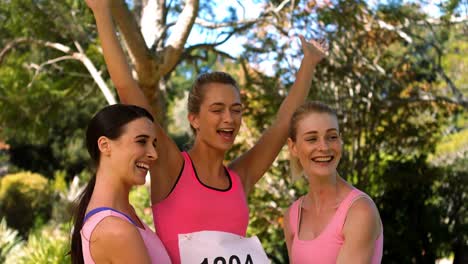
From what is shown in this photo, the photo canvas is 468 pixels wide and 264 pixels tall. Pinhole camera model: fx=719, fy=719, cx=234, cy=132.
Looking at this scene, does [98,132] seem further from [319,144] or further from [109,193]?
[319,144]

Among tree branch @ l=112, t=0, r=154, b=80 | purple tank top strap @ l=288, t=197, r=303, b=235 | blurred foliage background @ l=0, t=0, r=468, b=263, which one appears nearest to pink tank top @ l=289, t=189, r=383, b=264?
purple tank top strap @ l=288, t=197, r=303, b=235

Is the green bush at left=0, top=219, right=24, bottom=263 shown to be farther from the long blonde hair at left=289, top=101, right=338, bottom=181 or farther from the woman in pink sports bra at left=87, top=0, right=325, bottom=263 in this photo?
the long blonde hair at left=289, top=101, right=338, bottom=181

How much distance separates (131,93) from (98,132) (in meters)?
0.39

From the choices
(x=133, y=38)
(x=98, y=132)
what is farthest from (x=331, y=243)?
(x=133, y=38)

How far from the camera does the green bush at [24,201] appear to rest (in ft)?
51.0

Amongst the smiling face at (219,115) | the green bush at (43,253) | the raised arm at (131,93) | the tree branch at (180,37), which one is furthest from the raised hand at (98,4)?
the green bush at (43,253)

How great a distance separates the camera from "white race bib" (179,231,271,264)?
2531 mm

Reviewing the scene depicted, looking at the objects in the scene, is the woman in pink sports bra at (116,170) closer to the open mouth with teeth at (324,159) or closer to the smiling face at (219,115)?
the smiling face at (219,115)

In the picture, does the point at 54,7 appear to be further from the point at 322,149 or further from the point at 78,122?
the point at 78,122

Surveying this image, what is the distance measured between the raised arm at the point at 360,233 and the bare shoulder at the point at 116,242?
740 millimetres

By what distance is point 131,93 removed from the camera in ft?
8.91

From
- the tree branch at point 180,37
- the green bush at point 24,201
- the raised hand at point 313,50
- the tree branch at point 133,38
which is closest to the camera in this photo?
the raised hand at point 313,50

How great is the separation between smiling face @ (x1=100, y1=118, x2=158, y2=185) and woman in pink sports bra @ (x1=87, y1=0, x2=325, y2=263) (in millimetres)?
300

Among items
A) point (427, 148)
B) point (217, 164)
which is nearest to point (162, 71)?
point (217, 164)
